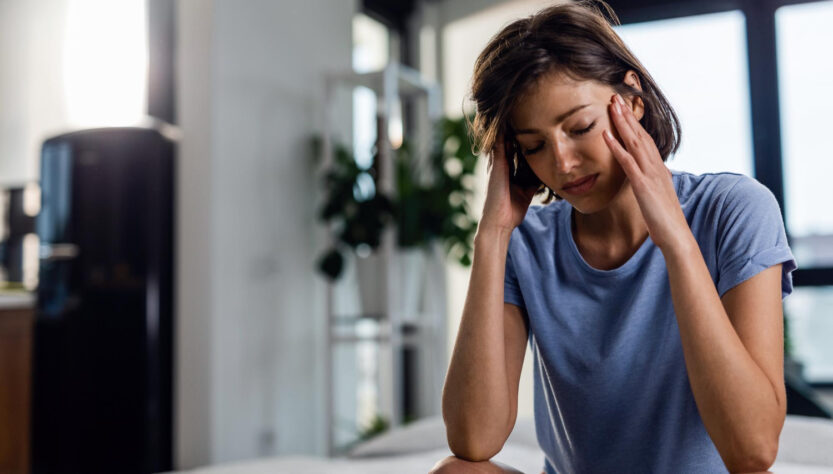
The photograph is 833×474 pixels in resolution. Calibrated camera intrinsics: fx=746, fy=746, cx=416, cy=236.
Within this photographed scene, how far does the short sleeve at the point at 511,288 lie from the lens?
118 cm

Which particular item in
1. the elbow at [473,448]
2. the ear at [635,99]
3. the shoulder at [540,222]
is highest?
the ear at [635,99]

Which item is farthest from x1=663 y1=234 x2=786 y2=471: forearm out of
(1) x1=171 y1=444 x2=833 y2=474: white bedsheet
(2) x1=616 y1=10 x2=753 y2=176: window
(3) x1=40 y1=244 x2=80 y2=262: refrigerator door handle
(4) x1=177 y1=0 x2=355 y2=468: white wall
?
(2) x1=616 y1=10 x2=753 y2=176: window

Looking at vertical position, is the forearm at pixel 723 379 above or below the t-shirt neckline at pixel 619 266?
below

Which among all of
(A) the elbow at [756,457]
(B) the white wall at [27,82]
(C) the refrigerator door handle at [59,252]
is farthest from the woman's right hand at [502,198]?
(B) the white wall at [27,82]

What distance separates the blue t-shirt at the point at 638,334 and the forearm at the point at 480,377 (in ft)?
0.26

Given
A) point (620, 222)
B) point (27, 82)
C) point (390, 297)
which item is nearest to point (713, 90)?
point (390, 297)

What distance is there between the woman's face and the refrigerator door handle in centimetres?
221

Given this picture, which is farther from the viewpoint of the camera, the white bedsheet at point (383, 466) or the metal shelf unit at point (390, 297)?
the metal shelf unit at point (390, 297)

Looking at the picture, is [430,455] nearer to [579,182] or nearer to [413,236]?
[579,182]

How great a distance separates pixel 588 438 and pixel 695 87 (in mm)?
3287

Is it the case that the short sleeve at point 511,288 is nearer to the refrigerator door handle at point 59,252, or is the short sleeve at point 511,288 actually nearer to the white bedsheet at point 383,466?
the white bedsheet at point 383,466

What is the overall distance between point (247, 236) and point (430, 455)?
161 cm

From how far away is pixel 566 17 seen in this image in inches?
40.6

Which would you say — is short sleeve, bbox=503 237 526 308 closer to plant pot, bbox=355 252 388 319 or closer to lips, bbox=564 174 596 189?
lips, bbox=564 174 596 189
